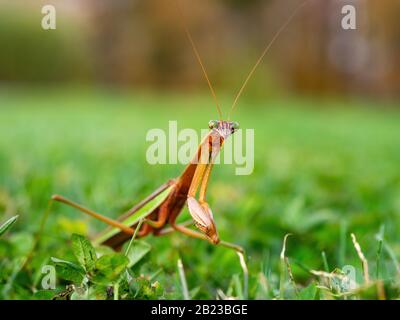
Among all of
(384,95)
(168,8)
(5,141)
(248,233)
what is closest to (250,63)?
(168,8)

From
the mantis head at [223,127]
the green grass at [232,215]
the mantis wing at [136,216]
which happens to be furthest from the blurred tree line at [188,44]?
the mantis head at [223,127]

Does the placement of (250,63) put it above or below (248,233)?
above

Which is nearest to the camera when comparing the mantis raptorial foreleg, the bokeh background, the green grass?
the mantis raptorial foreleg

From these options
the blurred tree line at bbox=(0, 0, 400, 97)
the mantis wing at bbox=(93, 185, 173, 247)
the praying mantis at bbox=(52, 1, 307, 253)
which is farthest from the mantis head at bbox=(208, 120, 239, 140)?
the blurred tree line at bbox=(0, 0, 400, 97)

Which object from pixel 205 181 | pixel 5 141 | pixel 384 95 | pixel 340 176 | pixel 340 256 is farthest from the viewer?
pixel 384 95

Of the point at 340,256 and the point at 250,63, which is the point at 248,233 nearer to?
the point at 340,256

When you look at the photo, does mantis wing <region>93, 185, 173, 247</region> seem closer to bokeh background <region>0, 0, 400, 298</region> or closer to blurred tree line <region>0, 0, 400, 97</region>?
bokeh background <region>0, 0, 400, 298</region>

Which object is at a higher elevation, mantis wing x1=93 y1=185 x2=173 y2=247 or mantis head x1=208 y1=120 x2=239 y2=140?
mantis head x1=208 y1=120 x2=239 y2=140
